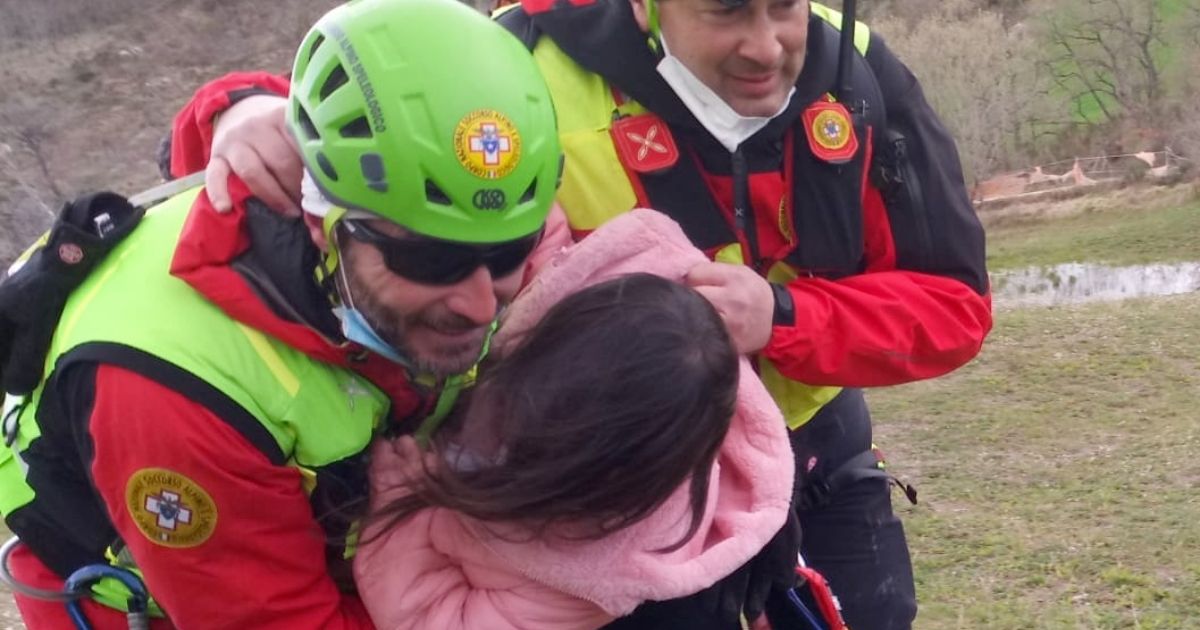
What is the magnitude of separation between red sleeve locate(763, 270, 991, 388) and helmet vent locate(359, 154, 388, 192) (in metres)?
0.90

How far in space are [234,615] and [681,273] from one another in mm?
1005

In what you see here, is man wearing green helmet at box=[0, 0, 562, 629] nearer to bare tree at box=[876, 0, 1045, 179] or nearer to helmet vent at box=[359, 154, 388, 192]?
helmet vent at box=[359, 154, 388, 192]

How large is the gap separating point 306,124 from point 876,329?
4.09 ft

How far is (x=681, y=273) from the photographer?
2.50m

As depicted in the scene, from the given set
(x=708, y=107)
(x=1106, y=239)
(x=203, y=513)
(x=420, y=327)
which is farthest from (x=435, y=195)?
(x=1106, y=239)

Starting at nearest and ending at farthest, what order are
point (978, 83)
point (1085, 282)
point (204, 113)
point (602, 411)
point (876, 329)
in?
point (602, 411) < point (204, 113) < point (876, 329) < point (1085, 282) < point (978, 83)

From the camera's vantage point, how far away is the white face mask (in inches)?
107

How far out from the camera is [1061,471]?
782cm

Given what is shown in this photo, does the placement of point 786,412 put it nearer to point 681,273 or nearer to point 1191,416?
point 681,273

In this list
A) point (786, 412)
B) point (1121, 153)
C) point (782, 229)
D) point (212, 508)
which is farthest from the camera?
point (1121, 153)

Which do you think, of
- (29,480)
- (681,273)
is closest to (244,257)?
(29,480)

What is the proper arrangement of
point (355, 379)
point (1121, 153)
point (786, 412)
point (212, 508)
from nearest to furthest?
point (212, 508) < point (355, 379) < point (786, 412) < point (1121, 153)

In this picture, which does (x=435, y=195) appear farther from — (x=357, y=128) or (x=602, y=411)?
(x=602, y=411)

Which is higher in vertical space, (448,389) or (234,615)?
(448,389)
